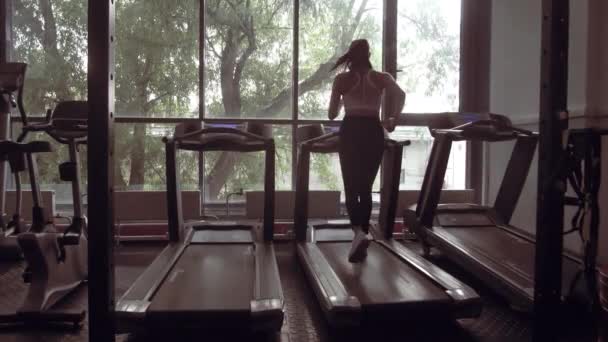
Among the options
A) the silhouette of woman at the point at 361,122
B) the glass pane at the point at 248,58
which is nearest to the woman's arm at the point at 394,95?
the silhouette of woman at the point at 361,122

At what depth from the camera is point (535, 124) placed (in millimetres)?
4754

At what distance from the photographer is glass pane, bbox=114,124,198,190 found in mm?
5473

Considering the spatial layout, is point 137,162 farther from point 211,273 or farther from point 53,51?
point 211,273

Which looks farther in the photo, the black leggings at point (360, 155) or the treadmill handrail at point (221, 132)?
the treadmill handrail at point (221, 132)

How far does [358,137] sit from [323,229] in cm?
142

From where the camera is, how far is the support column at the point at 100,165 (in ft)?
5.14

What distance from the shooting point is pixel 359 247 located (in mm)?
3227

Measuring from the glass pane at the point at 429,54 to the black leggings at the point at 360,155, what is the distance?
9.47 feet

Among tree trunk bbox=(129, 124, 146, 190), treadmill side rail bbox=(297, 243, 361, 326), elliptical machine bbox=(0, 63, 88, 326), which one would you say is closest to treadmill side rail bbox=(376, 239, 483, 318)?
treadmill side rail bbox=(297, 243, 361, 326)

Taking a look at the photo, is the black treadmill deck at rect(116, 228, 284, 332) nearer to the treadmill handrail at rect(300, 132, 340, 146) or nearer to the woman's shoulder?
the treadmill handrail at rect(300, 132, 340, 146)

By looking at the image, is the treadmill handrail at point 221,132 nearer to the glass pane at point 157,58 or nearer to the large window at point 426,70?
the glass pane at point 157,58

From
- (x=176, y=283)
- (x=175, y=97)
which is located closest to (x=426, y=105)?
(x=175, y=97)

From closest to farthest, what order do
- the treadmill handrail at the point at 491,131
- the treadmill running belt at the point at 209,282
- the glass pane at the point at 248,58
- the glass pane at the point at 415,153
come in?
1. the treadmill running belt at the point at 209,282
2. the treadmill handrail at the point at 491,131
3. the glass pane at the point at 248,58
4. the glass pane at the point at 415,153

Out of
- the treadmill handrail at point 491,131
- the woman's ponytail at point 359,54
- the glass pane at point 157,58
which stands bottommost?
the treadmill handrail at point 491,131
